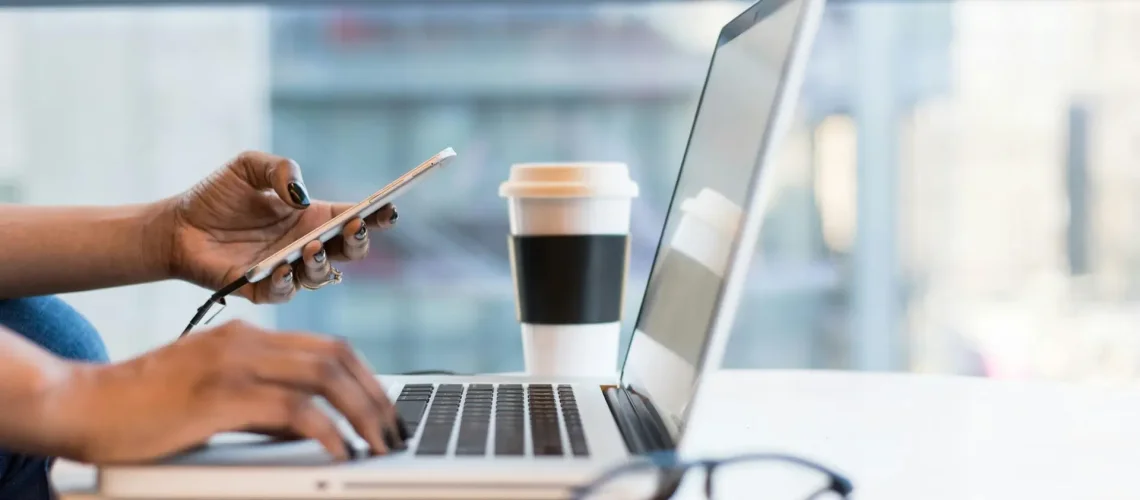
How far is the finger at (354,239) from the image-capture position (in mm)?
708

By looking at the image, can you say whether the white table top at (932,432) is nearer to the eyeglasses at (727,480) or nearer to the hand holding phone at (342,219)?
the eyeglasses at (727,480)

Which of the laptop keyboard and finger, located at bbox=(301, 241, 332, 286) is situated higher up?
finger, located at bbox=(301, 241, 332, 286)

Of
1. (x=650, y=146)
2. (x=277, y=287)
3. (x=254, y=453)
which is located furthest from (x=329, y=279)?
(x=650, y=146)

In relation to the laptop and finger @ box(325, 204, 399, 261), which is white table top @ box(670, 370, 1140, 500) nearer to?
the laptop

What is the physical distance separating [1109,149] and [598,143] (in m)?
1.39

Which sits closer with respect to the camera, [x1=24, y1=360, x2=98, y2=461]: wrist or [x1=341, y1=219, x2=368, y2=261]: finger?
[x1=24, y1=360, x2=98, y2=461]: wrist

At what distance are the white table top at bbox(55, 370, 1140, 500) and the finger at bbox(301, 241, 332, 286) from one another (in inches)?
10.8

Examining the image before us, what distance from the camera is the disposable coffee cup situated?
77 centimetres

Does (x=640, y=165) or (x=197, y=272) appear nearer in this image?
(x=197, y=272)

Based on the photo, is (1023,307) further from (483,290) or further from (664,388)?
(664,388)

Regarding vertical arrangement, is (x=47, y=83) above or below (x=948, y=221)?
above

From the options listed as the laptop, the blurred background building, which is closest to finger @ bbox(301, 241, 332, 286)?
the laptop

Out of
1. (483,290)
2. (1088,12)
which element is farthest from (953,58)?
(483,290)

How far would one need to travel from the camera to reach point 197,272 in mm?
814
